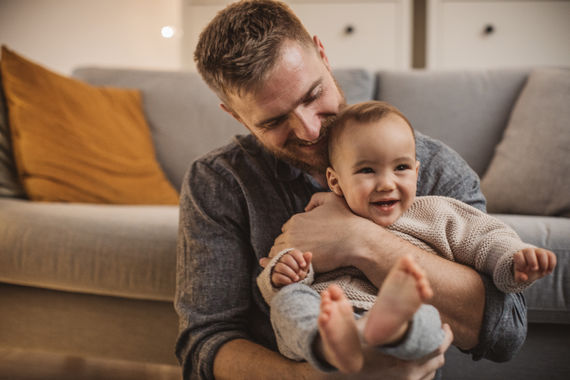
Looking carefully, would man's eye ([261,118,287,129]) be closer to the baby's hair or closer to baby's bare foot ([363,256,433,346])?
the baby's hair

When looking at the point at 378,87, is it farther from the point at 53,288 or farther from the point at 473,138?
the point at 53,288

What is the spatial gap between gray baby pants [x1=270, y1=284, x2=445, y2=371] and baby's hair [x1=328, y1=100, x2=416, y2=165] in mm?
301

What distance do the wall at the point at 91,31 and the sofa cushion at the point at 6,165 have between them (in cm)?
140

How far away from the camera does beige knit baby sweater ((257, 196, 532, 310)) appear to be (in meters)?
0.66

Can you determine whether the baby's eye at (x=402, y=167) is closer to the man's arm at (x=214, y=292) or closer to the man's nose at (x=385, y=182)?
the man's nose at (x=385, y=182)

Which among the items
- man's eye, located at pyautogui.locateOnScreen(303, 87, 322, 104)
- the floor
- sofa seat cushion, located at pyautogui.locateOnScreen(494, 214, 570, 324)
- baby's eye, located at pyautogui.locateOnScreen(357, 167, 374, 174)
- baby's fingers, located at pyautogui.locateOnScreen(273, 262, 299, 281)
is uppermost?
man's eye, located at pyautogui.locateOnScreen(303, 87, 322, 104)

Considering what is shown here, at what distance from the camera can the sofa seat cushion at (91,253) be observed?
1169mm

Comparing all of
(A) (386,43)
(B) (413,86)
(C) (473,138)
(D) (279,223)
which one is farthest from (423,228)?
(A) (386,43)

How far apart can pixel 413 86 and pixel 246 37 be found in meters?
1.01

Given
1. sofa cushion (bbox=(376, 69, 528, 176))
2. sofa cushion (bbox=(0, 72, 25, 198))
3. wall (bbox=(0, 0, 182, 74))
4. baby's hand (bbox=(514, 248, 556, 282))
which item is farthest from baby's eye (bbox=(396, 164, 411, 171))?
wall (bbox=(0, 0, 182, 74))

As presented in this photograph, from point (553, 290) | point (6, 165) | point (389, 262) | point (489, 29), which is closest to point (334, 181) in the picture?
point (389, 262)

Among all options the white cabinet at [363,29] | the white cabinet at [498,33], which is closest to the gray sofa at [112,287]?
the white cabinet at [498,33]

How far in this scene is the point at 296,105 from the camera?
85 cm

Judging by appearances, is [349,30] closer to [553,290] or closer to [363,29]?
[363,29]
